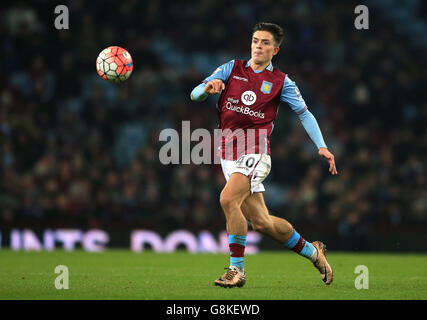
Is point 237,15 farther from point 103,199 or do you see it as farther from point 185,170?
point 103,199

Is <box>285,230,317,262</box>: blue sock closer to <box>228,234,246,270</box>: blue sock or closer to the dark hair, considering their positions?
<box>228,234,246,270</box>: blue sock

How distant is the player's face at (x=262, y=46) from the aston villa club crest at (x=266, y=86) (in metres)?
0.22

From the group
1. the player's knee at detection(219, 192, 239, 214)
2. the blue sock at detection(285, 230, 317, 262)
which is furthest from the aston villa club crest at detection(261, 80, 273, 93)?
the blue sock at detection(285, 230, 317, 262)

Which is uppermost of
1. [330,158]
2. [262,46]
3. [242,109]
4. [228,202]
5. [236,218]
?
[262,46]

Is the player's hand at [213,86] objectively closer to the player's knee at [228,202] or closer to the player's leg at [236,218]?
the player's leg at [236,218]

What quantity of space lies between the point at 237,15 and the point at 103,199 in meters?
6.68

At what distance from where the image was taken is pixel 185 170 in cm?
1552

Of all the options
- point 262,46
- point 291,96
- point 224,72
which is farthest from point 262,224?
point 262,46

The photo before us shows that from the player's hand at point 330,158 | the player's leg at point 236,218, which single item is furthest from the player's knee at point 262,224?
the player's hand at point 330,158

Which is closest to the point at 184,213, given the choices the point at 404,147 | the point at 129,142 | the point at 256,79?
the point at 129,142

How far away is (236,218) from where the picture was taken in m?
7.10

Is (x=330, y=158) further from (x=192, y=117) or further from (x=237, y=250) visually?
(x=192, y=117)

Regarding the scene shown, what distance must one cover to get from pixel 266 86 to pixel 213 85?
82 centimetres

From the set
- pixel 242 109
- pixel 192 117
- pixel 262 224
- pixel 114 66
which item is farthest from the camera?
pixel 192 117
